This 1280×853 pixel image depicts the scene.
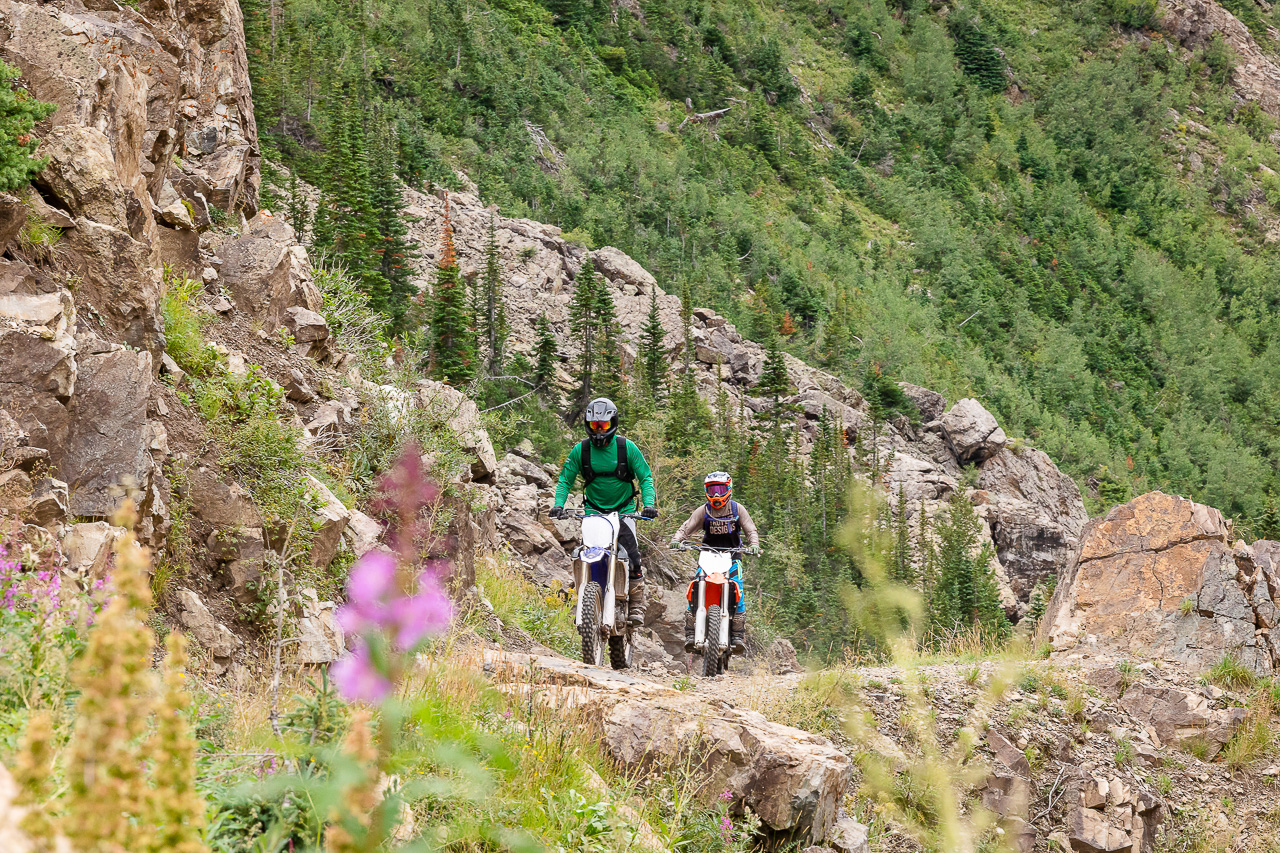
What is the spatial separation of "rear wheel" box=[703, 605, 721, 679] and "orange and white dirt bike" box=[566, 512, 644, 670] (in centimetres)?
105

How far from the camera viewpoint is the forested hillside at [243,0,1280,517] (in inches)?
2451

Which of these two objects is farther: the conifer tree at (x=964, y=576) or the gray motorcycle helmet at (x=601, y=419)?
the conifer tree at (x=964, y=576)

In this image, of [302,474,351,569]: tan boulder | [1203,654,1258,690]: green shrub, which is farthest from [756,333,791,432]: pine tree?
[302,474,351,569]: tan boulder

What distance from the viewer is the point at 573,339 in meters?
51.1

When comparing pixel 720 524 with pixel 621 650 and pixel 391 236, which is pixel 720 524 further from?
pixel 391 236

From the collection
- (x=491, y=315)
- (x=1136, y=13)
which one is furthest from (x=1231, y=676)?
(x=1136, y=13)

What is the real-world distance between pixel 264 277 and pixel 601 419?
4.95m

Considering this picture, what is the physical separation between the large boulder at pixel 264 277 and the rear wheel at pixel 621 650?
5.40 m

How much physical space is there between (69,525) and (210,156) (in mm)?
9221

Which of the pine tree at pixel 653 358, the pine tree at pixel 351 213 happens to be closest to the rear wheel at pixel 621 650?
the pine tree at pixel 351 213

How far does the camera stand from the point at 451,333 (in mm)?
39500

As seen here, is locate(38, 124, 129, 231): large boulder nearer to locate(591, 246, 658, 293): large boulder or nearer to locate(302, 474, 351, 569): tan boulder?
locate(302, 474, 351, 569): tan boulder

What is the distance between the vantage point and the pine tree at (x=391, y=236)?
137 ft

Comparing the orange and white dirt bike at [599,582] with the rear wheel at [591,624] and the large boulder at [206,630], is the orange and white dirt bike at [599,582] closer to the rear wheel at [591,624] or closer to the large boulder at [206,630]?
the rear wheel at [591,624]
